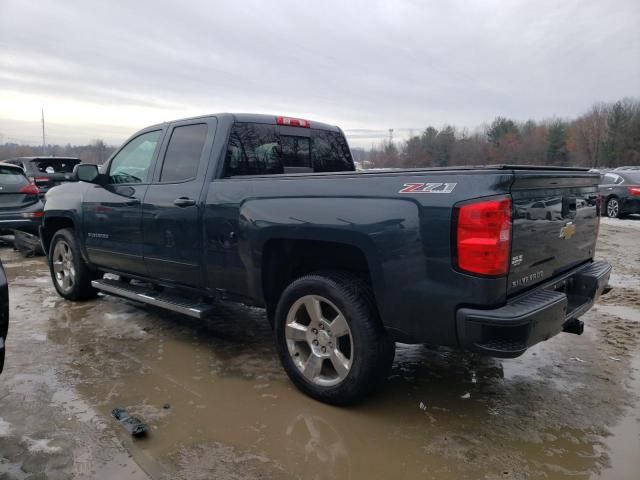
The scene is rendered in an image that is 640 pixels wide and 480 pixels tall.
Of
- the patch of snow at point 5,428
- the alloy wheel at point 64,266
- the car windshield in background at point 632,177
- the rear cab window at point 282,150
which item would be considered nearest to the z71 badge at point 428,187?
the rear cab window at point 282,150

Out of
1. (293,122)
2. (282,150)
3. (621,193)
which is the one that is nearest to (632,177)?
(621,193)

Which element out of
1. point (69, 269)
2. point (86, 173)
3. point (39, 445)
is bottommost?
point (39, 445)

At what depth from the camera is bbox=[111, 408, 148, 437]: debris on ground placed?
2891mm

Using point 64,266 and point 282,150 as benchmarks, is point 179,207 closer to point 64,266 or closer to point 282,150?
point 282,150

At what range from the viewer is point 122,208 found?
15.6 ft

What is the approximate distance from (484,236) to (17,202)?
922cm

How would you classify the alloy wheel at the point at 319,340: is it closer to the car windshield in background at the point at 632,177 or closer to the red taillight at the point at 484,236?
the red taillight at the point at 484,236

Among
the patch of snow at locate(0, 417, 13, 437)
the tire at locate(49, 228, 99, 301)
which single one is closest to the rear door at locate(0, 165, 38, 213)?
the tire at locate(49, 228, 99, 301)

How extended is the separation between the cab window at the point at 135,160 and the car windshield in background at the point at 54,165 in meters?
7.57

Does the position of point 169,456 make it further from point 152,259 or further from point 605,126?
point 605,126

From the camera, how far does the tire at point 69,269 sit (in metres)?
5.58

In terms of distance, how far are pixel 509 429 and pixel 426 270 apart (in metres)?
1.17

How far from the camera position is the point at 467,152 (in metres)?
52.3

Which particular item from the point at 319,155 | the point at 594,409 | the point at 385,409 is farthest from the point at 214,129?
the point at 594,409
